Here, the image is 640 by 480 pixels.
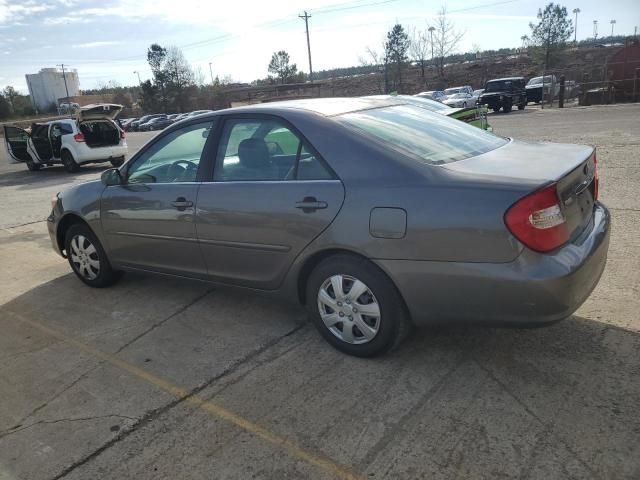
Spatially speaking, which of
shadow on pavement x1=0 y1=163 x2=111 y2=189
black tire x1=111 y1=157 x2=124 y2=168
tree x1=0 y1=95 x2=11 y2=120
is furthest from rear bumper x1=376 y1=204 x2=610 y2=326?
tree x1=0 y1=95 x2=11 y2=120

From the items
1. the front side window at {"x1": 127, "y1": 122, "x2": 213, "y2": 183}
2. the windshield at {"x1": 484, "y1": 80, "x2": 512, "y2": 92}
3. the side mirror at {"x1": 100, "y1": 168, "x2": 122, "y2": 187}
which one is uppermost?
the front side window at {"x1": 127, "y1": 122, "x2": 213, "y2": 183}

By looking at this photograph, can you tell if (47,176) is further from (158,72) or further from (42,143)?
(158,72)

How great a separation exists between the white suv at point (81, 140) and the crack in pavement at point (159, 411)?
14248 millimetres

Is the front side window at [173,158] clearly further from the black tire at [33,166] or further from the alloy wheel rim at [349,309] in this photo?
the black tire at [33,166]

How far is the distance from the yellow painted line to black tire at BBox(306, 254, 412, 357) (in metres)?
0.82

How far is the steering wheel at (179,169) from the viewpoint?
3.89 metres

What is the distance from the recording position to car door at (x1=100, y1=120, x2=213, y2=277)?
387cm

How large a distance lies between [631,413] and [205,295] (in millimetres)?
3249

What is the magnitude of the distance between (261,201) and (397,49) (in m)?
59.8

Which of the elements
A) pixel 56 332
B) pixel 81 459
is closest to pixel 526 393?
pixel 81 459

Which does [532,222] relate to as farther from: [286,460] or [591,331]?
[286,460]

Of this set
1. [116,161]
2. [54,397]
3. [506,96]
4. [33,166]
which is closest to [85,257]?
[54,397]

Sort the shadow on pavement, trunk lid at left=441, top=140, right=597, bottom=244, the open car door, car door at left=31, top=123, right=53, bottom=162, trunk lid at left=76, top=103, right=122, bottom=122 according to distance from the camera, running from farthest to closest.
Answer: the open car door, car door at left=31, top=123, right=53, bottom=162, trunk lid at left=76, top=103, right=122, bottom=122, the shadow on pavement, trunk lid at left=441, top=140, right=597, bottom=244

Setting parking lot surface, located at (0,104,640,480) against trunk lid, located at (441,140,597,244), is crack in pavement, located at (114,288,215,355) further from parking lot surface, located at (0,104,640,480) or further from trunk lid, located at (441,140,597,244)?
trunk lid, located at (441,140,597,244)
